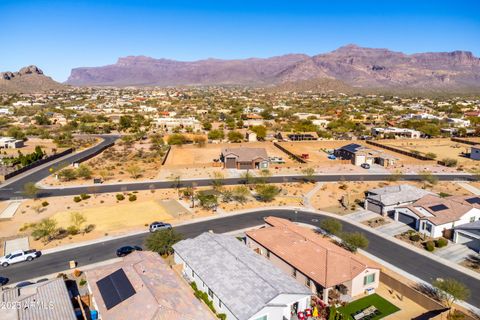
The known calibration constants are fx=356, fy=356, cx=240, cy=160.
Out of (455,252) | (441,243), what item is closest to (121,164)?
(441,243)

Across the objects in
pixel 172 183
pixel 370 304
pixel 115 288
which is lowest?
pixel 370 304

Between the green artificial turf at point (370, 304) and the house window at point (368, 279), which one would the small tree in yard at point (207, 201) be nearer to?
the house window at point (368, 279)

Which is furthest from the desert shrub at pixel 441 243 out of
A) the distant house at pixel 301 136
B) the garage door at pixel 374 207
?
the distant house at pixel 301 136

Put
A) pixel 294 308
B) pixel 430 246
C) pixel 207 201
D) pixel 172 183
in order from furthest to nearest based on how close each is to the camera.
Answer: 1. pixel 172 183
2. pixel 207 201
3. pixel 430 246
4. pixel 294 308

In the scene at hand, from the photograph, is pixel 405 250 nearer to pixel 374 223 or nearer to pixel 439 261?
pixel 439 261

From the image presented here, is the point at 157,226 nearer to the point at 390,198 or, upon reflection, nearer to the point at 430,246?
the point at 430,246
